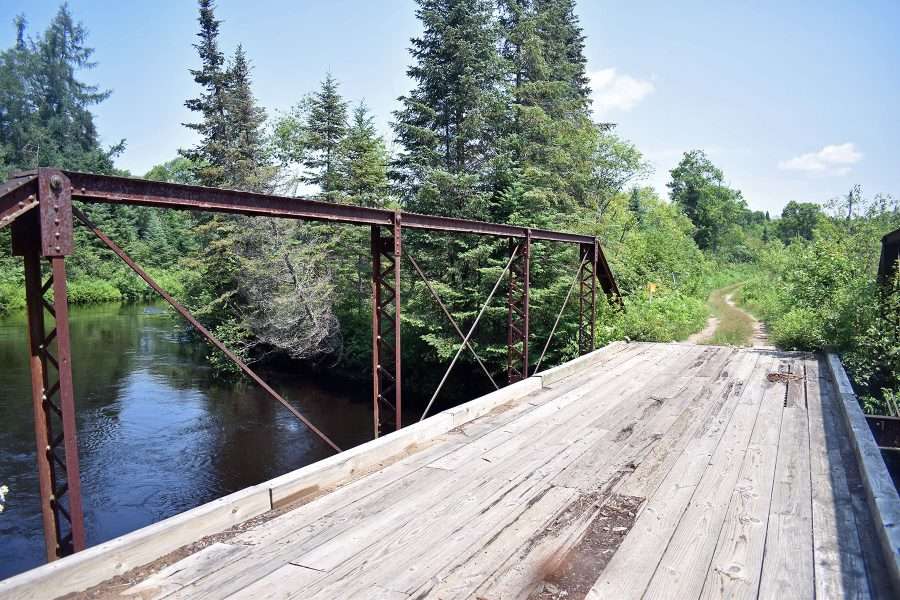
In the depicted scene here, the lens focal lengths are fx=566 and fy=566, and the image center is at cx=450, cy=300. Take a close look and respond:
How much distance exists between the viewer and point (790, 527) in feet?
11.0

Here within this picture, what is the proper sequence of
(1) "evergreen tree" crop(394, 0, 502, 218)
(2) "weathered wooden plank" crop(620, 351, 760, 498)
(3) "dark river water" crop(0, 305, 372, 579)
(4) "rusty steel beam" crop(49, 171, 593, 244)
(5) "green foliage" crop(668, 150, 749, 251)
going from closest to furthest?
(4) "rusty steel beam" crop(49, 171, 593, 244) → (2) "weathered wooden plank" crop(620, 351, 760, 498) → (3) "dark river water" crop(0, 305, 372, 579) → (1) "evergreen tree" crop(394, 0, 502, 218) → (5) "green foliage" crop(668, 150, 749, 251)

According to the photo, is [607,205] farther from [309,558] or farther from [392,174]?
[309,558]

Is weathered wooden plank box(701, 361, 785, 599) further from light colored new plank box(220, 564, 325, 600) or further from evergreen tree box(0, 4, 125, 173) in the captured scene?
evergreen tree box(0, 4, 125, 173)

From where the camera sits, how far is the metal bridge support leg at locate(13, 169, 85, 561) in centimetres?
259

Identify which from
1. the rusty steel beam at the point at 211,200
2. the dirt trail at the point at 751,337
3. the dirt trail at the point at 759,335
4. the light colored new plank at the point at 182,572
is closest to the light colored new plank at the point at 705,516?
the light colored new plank at the point at 182,572

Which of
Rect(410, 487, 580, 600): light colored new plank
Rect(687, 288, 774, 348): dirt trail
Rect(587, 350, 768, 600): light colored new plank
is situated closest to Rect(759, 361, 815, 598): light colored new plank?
Rect(587, 350, 768, 600): light colored new plank

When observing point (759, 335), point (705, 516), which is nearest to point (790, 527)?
point (705, 516)

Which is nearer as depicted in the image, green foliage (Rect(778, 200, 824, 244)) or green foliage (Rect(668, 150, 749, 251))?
green foliage (Rect(668, 150, 749, 251))

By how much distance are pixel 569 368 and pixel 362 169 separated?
50.0ft

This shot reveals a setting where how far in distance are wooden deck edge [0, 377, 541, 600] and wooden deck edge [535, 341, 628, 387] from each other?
2.93 m

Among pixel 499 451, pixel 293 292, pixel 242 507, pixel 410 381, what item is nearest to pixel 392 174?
pixel 293 292

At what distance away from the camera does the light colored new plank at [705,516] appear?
275 centimetres

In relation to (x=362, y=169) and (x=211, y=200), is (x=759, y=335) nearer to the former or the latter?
(x=362, y=169)

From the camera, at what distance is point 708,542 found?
10.4ft
